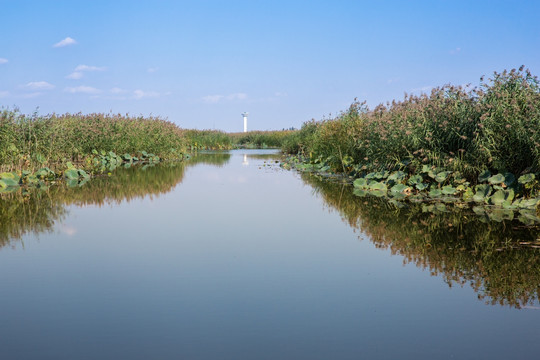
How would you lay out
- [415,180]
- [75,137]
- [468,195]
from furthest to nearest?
1. [75,137]
2. [415,180]
3. [468,195]

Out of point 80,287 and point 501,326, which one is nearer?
point 501,326

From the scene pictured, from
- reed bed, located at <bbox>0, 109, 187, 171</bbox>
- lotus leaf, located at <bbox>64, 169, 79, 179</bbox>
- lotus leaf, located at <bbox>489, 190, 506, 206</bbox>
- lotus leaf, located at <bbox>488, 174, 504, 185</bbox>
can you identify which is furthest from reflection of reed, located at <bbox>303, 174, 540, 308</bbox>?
reed bed, located at <bbox>0, 109, 187, 171</bbox>

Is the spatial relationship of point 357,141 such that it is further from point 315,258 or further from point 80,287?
point 80,287

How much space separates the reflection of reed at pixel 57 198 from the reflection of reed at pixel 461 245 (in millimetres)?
4887

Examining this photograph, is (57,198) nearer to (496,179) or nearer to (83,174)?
(83,174)

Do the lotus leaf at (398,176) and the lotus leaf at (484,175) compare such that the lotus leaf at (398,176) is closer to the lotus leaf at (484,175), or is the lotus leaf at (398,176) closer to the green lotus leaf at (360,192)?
the green lotus leaf at (360,192)

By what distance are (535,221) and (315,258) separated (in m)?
4.19

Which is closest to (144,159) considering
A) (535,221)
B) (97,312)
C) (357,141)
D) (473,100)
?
(357,141)

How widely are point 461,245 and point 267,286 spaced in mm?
2969

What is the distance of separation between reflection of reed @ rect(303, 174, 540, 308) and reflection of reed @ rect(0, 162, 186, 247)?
16.0ft

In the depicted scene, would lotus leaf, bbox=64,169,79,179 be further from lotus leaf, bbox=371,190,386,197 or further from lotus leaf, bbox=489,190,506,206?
lotus leaf, bbox=489,190,506,206

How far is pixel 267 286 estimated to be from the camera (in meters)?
4.64

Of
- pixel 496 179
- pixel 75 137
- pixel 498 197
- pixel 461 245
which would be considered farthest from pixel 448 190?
pixel 75 137

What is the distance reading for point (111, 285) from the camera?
15.5 ft
